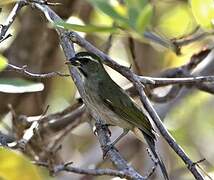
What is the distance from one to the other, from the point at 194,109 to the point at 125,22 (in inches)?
119

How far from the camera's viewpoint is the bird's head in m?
3.62

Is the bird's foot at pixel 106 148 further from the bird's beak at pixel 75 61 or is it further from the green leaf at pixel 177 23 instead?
the green leaf at pixel 177 23

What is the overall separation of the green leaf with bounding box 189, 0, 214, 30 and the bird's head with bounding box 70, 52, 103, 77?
1.22 meters

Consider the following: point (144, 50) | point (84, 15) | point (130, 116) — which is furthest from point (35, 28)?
point (130, 116)

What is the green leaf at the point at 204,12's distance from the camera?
2.20m

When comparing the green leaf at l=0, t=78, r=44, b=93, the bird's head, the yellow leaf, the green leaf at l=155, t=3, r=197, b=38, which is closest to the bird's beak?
the bird's head

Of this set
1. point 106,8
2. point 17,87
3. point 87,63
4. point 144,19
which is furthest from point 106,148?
point 144,19

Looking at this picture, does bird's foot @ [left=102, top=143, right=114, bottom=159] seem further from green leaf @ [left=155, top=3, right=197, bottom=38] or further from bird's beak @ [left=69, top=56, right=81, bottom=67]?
green leaf @ [left=155, top=3, right=197, bottom=38]

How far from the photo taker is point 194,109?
15.9 feet

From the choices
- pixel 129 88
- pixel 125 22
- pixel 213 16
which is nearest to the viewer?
pixel 125 22

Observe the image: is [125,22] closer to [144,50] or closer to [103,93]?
[103,93]

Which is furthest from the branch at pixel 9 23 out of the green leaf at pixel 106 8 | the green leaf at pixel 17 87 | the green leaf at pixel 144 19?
the green leaf at pixel 144 19

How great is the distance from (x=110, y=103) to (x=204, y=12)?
2.03 metres

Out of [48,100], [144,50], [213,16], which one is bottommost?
[48,100]
